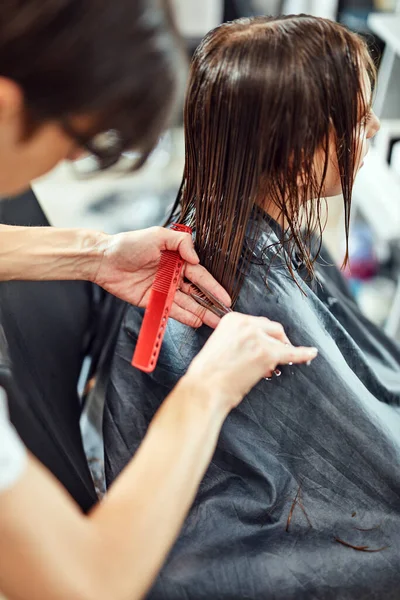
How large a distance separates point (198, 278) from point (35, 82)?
1.41ft

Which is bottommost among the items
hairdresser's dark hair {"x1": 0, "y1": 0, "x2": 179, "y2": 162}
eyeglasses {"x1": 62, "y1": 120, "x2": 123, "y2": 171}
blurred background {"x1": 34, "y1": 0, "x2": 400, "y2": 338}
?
blurred background {"x1": 34, "y1": 0, "x2": 400, "y2": 338}

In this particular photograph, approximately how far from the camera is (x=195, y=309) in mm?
1006

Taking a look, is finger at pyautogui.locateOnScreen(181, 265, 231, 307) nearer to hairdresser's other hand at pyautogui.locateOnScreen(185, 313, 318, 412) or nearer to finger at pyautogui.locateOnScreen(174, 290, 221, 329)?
finger at pyautogui.locateOnScreen(174, 290, 221, 329)

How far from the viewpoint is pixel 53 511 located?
621mm

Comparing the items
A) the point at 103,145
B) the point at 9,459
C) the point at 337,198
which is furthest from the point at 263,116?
the point at 337,198

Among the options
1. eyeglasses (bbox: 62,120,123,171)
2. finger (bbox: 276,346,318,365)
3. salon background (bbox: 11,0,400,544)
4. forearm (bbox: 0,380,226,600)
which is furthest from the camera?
salon background (bbox: 11,0,400,544)

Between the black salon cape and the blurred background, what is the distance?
0.45 meters

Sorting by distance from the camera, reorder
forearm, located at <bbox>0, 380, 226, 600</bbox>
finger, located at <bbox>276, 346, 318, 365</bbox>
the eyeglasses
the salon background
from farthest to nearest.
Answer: the salon background → finger, located at <bbox>276, 346, 318, 365</bbox> → the eyeglasses → forearm, located at <bbox>0, 380, 226, 600</bbox>

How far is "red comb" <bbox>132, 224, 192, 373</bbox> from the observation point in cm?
88

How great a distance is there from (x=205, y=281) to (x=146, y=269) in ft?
0.51

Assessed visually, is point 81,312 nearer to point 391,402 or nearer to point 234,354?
point 234,354

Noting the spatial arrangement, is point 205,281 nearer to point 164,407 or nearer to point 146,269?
point 146,269

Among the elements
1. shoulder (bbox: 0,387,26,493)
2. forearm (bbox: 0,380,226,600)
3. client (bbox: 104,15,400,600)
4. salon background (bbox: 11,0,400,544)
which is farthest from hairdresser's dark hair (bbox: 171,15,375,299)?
shoulder (bbox: 0,387,26,493)

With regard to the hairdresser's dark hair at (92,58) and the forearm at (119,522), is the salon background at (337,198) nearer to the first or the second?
the hairdresser's dark hair at (92,58)
